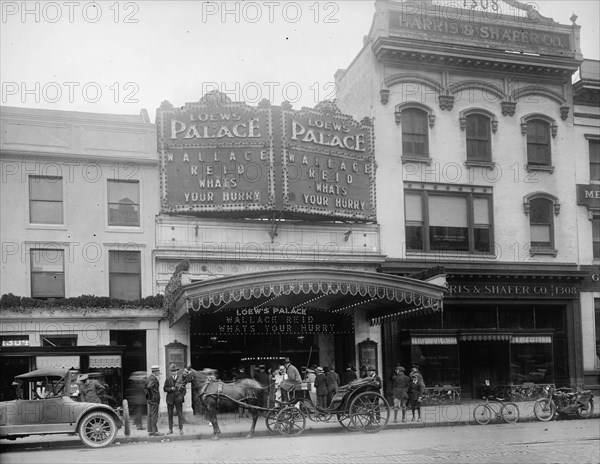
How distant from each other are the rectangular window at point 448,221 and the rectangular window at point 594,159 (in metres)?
4.67

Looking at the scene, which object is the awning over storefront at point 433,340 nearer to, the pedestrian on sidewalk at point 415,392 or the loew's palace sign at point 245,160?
the loew's palace sign at point 245,160

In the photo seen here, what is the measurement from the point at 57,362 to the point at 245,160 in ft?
29.0

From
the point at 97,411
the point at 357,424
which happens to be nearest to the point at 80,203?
the point at 97,411

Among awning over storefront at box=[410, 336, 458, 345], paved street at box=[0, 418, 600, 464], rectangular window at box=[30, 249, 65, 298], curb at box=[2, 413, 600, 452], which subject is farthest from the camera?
awning over storefront at box=[410, 336, 458, 345]

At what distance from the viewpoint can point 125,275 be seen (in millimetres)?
26531

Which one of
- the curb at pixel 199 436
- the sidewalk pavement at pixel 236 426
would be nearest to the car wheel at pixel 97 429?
the curb at pixel 199 436

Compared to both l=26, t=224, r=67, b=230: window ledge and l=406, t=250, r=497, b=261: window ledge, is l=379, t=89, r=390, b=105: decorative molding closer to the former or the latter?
l=406, t=250, r=497, b=261: window ledge

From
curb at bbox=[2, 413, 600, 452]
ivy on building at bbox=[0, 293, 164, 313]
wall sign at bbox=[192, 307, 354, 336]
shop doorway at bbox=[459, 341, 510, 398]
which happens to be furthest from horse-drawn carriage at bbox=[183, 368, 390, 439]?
shop doorway at bbox=[459, 341, 510, 398]

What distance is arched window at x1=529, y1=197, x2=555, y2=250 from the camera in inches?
1244

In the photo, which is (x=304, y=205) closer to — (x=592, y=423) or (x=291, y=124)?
(x=291, y=124)

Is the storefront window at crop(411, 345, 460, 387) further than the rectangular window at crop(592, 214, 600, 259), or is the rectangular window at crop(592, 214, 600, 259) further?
the rectangular window at crop(592, 214, 600, 259)

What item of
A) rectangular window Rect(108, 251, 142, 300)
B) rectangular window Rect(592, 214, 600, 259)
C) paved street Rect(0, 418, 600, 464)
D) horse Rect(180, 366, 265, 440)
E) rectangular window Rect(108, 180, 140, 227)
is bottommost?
paved street Rect(0, 418, 600, 464)

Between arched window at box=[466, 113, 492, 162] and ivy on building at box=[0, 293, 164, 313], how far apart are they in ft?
43.0

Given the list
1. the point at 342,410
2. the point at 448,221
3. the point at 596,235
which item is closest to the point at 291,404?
the point at 342,410
